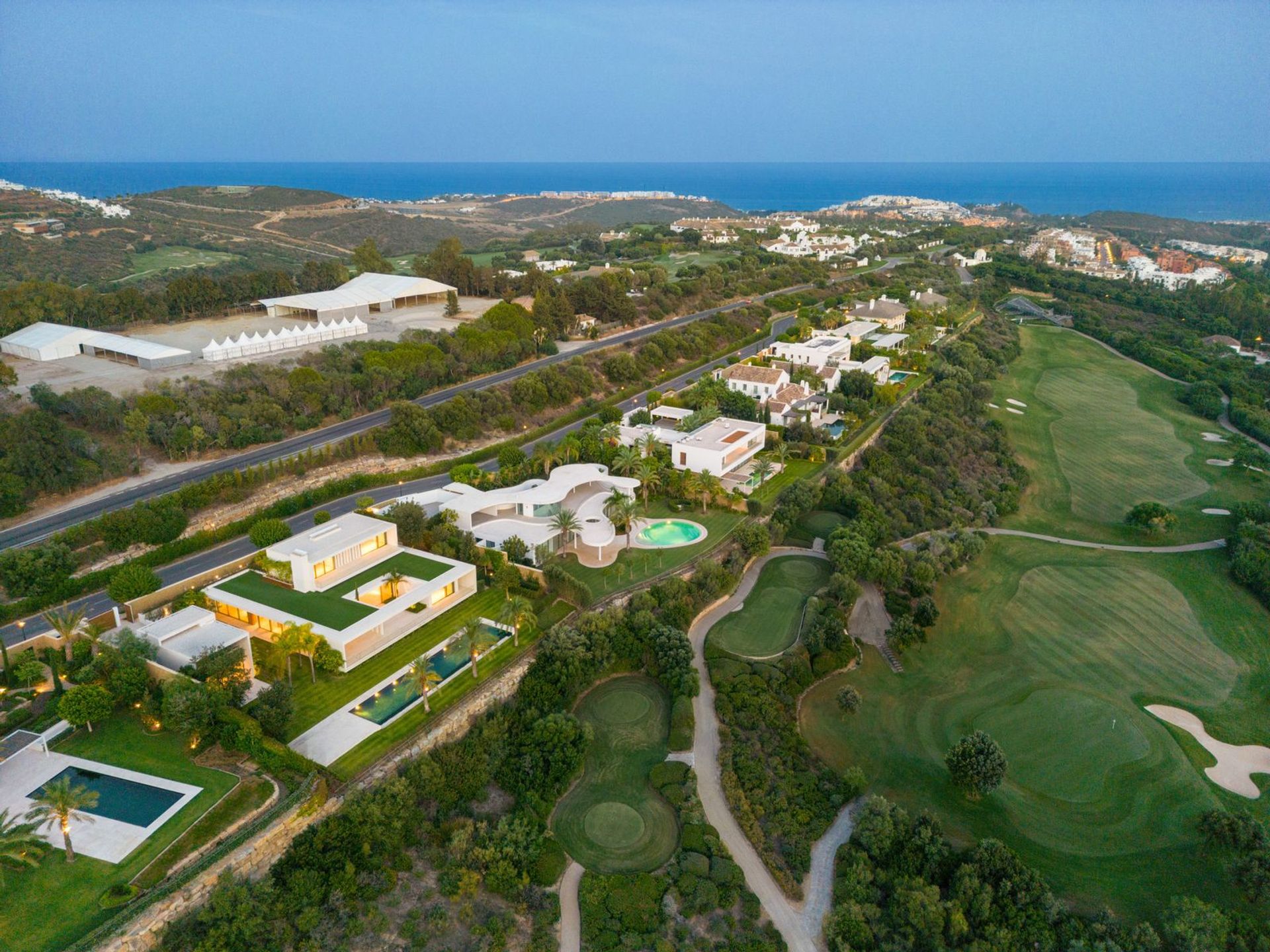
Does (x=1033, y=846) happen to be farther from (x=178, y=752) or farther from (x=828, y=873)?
A: (x=178, y=752)

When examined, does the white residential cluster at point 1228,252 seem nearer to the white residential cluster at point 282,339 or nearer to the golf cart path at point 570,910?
the white residential cluster at point 282,339

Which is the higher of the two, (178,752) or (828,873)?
(178,752)

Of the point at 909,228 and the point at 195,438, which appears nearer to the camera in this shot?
the point at 195,438

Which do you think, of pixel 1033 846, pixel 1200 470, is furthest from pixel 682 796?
pixel 1200 470

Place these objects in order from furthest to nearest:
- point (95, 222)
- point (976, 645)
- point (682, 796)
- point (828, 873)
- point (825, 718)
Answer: point (95, 222) < point (976, 645) < point (825, 718) < point (682, 796) < point (828, 873)

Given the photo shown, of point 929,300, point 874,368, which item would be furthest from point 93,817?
point 929,300

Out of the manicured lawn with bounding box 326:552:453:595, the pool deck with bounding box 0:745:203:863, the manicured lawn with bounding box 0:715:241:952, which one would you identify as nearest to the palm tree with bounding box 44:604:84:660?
the manicured lawn with bounding box 0:715:241:952

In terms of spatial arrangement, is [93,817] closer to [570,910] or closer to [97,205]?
[570,910]
